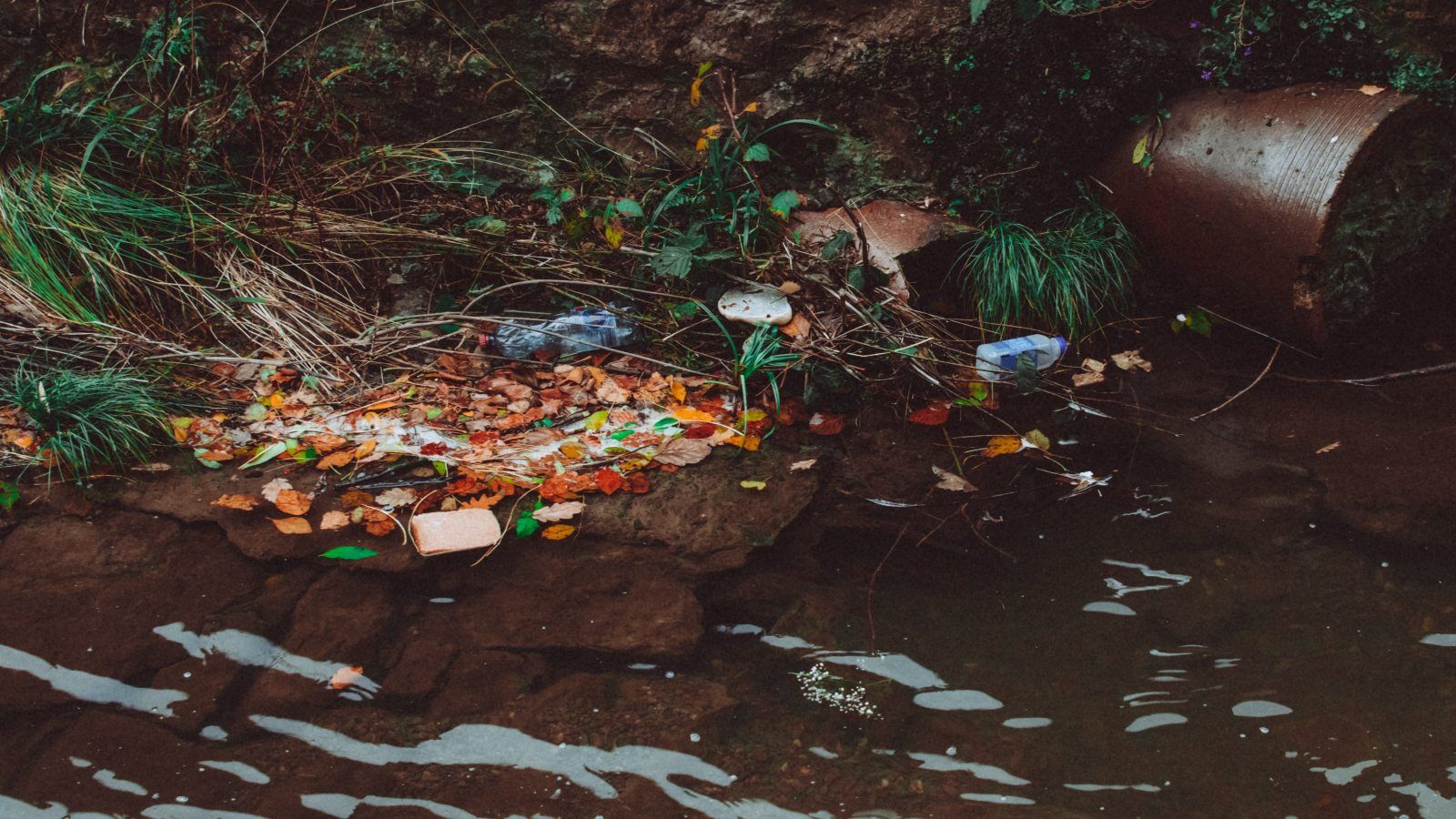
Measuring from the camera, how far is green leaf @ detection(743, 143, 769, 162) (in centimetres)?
351

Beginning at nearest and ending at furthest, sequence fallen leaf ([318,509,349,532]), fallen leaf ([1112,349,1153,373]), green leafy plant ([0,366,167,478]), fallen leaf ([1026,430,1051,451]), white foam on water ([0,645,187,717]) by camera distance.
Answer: white foam on water ([0,645,187,717]) < fallen leaf ([318,509,349,532]) < green leafy plant ([0,366,167,478]) < fallen leaf ([1026,430,1051,451]) < fallen leaf ([1112,349,1153,373])

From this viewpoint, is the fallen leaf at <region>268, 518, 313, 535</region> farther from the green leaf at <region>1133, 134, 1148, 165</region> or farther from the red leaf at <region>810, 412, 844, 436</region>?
the green leaf at <region>1133, 134, 1148, 165</region>

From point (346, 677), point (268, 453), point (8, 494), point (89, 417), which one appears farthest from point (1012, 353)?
point (8, 494)

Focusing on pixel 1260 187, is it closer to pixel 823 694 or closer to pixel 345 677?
pixel 823 694

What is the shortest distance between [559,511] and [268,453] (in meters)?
0.99

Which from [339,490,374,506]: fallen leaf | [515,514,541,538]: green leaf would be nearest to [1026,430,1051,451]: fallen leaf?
[515,514,541,538]: green leaf

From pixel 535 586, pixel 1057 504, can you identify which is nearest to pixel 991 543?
pixel 1057 504

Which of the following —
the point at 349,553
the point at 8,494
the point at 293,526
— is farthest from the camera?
the point at 8,494

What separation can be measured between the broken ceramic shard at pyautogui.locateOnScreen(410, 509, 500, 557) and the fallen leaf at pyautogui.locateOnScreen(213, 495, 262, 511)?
1.54 feet

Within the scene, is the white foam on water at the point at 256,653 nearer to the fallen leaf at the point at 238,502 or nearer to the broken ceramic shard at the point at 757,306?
the fallen leaf at the point at 238,502

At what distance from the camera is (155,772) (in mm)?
1965

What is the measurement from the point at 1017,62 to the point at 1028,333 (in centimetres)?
101

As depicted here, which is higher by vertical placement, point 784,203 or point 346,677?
point 784,203

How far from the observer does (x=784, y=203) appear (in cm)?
364
